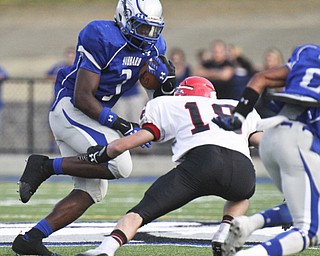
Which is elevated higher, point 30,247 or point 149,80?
point 149,80

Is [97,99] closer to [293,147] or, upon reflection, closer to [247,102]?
[247,102]

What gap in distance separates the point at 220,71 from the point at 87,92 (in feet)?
25.9

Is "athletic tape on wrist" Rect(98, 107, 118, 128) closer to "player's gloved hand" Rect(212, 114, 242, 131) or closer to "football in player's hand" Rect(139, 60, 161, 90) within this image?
"football in player's hand" Rect(139, 60, 161, 90)

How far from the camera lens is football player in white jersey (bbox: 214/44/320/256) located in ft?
16.5

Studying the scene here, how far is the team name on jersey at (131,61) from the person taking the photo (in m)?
6.46

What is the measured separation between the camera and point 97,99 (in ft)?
21.3

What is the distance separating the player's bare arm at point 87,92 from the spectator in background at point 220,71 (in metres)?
7.51

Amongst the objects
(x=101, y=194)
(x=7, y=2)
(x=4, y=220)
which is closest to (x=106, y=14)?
(x=7, y=2)

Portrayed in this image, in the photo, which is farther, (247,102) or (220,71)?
(220,71)

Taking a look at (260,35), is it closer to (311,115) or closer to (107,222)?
(107,222)

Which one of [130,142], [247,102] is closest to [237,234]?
[247,102]

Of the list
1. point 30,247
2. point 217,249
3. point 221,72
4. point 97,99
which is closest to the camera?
point 217,249

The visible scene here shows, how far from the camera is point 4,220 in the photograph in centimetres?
844

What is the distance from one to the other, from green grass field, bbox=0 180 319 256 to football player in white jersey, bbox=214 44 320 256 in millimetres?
1257
